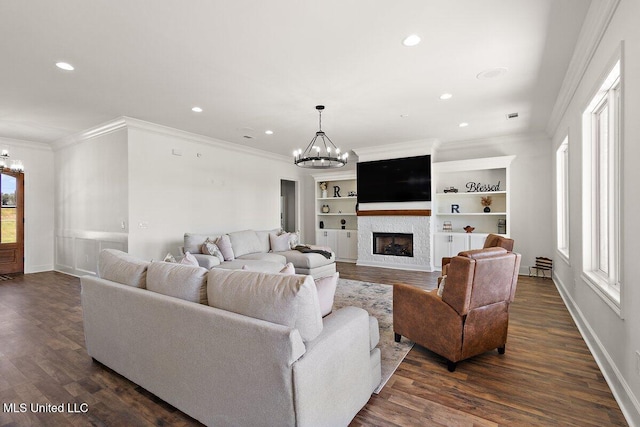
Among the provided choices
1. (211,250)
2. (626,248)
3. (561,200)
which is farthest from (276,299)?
(561,200)

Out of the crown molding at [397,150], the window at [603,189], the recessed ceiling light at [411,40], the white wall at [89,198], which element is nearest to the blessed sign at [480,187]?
the crown molding at [397,150]

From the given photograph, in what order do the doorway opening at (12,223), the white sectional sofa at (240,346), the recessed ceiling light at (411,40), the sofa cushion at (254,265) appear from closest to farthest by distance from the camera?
the white sectional sofa at (240,346) < the recessed ceiling light at (411,40) < the sofa cushion at (254,265) < the doorway opening at (12,223)

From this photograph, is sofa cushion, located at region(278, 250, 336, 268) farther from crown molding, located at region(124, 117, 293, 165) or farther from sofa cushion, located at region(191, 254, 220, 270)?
crown molding, located at region(124, 117, 293, 165)

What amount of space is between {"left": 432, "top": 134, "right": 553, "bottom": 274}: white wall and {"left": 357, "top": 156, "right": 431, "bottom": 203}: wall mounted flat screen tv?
1.44 metres

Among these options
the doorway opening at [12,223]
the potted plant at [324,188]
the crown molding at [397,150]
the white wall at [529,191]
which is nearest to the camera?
the white wall at [529,191]

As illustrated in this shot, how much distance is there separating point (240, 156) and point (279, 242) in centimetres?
226

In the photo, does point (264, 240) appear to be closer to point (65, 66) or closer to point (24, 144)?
point (65, 66)

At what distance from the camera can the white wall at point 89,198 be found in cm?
515

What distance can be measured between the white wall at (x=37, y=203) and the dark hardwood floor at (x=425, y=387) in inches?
162

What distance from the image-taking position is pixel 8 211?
6297 mm

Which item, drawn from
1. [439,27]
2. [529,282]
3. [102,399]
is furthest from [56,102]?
[529,282]

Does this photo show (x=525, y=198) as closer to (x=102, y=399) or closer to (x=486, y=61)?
(x=486, y=61)

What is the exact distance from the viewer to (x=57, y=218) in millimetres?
6668

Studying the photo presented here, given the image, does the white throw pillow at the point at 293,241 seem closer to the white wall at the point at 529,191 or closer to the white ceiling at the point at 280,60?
the white ceiling at the point at 280,60
